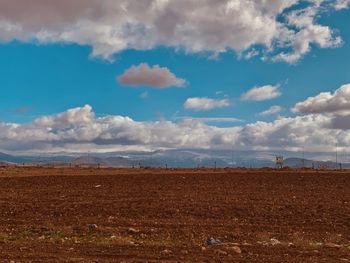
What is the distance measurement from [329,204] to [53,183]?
23550mm

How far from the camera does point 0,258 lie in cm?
1606

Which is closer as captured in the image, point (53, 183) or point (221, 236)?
point (221, 236)

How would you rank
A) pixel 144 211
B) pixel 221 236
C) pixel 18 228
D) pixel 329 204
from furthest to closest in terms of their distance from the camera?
pixel 329 204, pixel 144 211, pixel 18 228, pixel 221 236

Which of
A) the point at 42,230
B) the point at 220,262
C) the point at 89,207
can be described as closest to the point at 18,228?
the point at 42,230

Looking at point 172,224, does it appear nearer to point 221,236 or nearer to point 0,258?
point 221,236

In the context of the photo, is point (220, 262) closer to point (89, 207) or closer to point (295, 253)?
point (295, 253)

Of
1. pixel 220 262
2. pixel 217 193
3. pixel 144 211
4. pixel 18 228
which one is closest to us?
pixel 220 262

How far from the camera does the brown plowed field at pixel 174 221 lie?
1753 cm

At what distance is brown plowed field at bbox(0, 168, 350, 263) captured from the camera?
17531mm

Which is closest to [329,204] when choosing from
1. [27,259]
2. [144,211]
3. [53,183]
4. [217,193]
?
[217,193]

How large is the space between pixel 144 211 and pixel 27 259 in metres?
13.1

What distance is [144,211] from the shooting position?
94.5 feet

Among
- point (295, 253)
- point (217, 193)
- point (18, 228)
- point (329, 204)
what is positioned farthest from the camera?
point (217, 193)

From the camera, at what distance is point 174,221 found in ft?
85.1
